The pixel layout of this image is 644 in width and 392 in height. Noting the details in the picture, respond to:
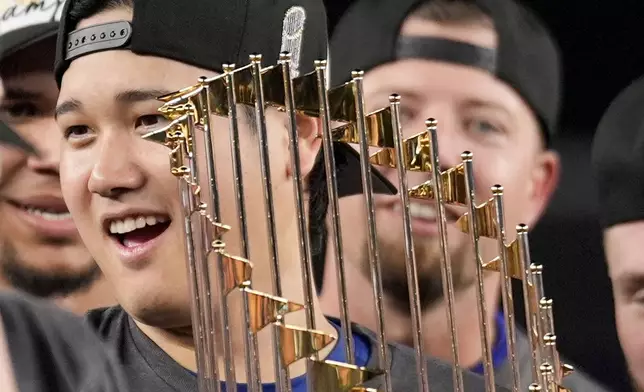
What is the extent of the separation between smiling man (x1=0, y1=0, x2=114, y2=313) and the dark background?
1.72ft

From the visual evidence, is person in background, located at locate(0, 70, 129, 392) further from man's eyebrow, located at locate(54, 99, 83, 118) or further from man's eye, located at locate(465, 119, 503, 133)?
man's eye, located at locate(465, 119, 503, 133)

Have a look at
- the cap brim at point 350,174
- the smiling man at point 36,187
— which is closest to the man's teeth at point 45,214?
the smiling man at point 36,187

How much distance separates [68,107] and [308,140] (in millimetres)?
276

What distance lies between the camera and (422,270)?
1306 mm

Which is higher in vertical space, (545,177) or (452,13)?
(452,13)

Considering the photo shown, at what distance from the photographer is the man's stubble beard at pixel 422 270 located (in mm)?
1299

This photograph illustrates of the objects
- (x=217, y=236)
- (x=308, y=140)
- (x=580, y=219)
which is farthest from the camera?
(x=580, y=219)

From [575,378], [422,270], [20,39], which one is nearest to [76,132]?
[20,39]

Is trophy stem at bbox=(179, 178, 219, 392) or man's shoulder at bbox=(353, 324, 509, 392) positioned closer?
trophy stem at bbox=(179, 178, 219, 392)

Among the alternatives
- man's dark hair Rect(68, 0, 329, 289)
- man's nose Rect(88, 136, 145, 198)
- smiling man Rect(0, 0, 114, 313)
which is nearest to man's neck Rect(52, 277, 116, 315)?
smiling man Rect(0, 0, 114, 313)

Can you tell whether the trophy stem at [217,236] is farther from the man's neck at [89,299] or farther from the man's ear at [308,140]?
the man's neck at [89,299]

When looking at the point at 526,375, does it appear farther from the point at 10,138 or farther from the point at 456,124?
the point at 10,138

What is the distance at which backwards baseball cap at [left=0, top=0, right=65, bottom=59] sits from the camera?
Answer: 1.29 meters

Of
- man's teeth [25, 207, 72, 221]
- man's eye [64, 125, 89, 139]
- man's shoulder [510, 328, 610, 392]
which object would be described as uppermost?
man's eye [64, 125, 89, 139]
